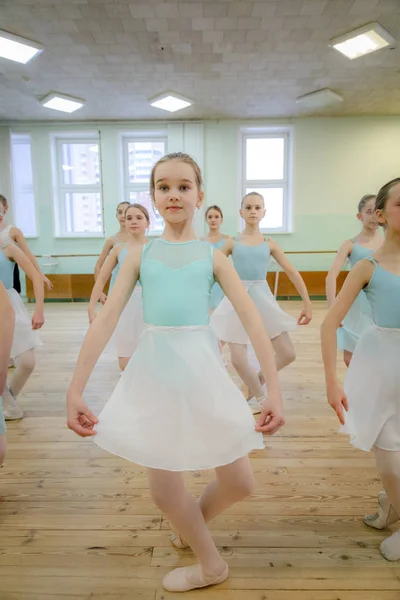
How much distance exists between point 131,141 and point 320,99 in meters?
4.12

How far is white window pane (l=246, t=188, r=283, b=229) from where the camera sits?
959 centimetres

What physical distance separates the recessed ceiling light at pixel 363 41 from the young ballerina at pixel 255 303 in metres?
3.31

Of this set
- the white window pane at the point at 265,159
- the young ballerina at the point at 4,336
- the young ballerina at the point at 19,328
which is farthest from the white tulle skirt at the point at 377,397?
the white window pane at the point at 265,159

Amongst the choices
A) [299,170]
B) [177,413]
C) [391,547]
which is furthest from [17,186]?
[391,547]

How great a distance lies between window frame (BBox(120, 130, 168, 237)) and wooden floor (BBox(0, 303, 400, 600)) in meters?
7.34

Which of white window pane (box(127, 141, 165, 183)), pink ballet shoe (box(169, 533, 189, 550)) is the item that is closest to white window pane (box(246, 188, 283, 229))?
white window pane (box(127, 141, 165, 183))

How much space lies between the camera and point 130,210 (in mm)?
3359

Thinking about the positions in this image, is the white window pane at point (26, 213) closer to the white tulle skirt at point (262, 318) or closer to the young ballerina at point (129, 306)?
the young ballerina at point (129, 306)

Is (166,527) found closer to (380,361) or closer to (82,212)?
(380,361)

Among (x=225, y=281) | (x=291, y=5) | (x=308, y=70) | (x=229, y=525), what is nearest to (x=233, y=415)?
(x=225, y=281)

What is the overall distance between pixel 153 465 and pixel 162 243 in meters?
0.73

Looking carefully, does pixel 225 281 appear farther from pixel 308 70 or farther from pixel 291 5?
pixel 308 70

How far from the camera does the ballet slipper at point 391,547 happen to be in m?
1.63

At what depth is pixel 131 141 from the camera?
941cm
